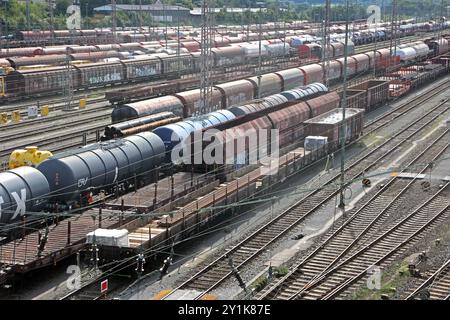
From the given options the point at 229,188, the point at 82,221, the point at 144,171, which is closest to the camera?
the point at 82,221

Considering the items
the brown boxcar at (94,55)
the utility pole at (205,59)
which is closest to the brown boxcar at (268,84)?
the utility pole at (205,59)

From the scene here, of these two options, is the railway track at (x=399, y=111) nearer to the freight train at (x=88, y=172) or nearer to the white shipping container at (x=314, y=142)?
the white shipping container at (x=314, y=142)

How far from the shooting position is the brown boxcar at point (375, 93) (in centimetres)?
5230

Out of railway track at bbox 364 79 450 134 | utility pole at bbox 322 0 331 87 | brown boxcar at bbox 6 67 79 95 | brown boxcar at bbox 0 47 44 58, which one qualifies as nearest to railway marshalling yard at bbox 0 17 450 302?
railway track at bbox 364 79 450 134

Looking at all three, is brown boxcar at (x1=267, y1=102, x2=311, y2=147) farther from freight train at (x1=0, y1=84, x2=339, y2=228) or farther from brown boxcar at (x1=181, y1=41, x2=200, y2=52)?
brown boxcar at (x1=181, y1=41, x2=200, y2=52)

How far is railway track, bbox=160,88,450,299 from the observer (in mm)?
20484

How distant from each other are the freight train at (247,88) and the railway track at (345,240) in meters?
12.0

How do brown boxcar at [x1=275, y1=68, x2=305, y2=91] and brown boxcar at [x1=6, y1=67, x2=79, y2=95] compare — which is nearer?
brown boxcar at [x1=275, y1=68, x2=305, y2=91]

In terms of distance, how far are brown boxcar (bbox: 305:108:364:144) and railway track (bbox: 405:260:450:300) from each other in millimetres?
15534

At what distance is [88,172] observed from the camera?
1006 inches

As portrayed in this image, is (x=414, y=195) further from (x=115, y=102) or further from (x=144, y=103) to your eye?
(x=115, y=102)
